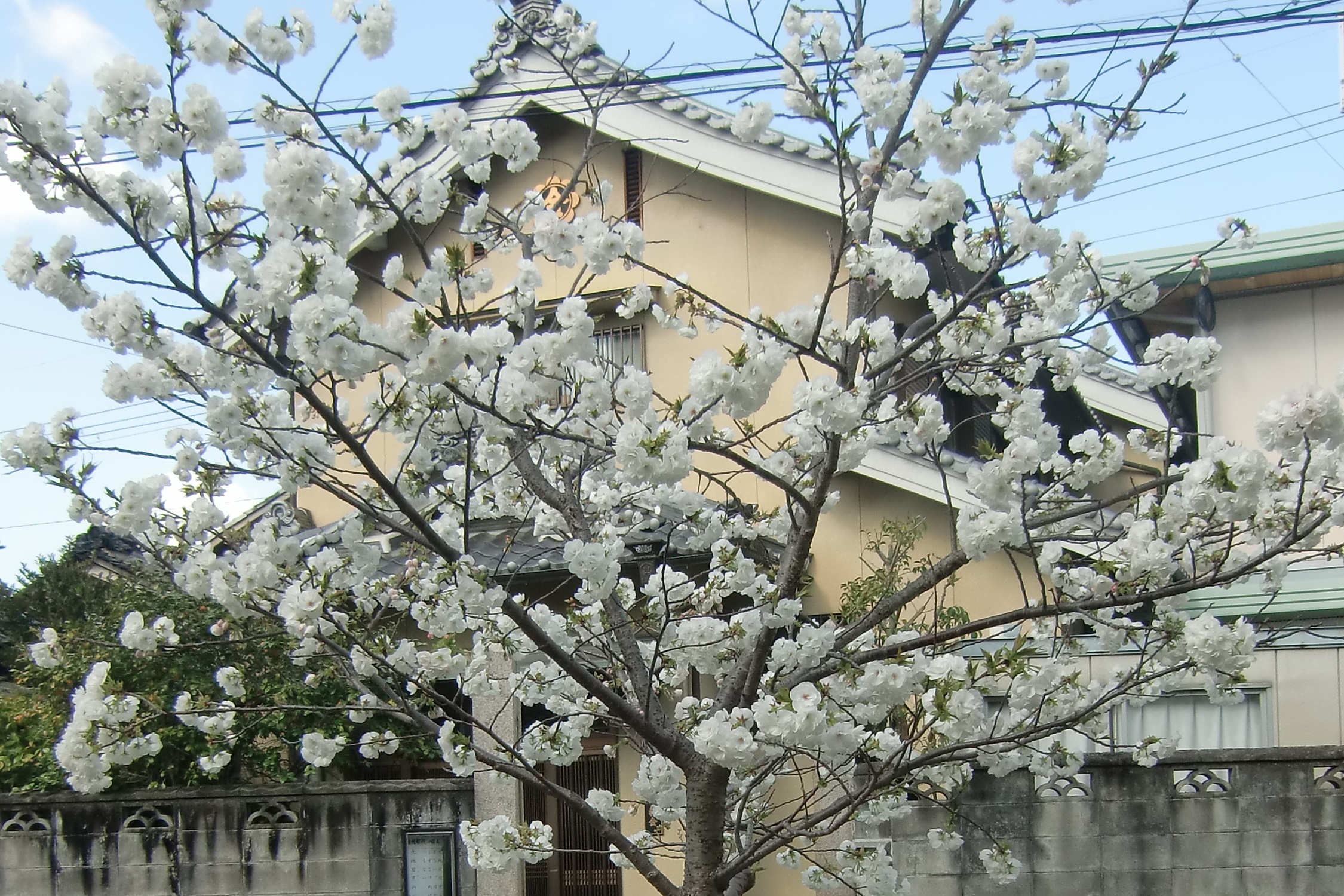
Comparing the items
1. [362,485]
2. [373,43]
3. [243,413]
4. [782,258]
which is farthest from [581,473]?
[782,258]

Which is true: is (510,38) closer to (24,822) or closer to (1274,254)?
(1274,254)

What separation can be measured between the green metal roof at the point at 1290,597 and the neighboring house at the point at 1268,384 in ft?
0.03

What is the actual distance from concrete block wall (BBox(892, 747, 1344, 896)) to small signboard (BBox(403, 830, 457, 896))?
337 centimetres

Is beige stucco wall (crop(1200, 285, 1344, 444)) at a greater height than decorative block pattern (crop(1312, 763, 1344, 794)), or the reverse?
beige stucco wall (crop(1200, 285, 1344, 444))

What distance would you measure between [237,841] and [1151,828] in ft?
22.1

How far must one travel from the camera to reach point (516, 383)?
5379mm

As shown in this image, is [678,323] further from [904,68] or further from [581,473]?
[904,68]

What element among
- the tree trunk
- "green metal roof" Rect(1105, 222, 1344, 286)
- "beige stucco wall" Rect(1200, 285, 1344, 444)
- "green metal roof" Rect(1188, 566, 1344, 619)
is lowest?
the tree trunk

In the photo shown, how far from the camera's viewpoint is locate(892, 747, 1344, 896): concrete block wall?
8.48 m

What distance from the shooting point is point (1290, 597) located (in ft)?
33.1

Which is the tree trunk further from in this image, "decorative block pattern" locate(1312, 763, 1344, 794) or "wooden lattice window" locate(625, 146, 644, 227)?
"wooden lattice window" locate(625, 146, 644, 227)

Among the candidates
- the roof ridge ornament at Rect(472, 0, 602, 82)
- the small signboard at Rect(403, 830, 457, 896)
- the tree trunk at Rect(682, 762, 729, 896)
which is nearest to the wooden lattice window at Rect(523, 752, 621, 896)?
the small signboard at Rect(403, 830, 457, 896)

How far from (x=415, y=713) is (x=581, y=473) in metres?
1.51

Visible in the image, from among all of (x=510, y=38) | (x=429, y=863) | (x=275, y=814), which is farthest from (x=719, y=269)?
(x=275, y=814)
